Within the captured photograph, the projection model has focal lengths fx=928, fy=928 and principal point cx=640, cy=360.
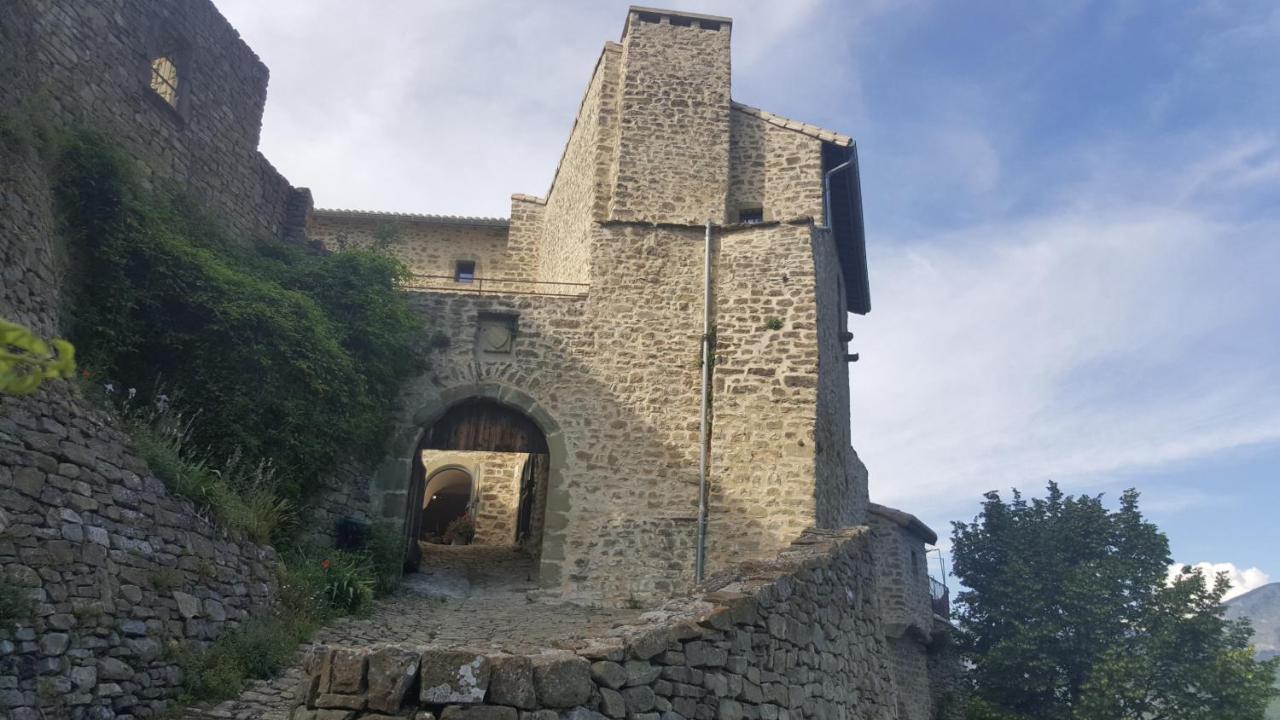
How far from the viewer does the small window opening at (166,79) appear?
42.5 ft

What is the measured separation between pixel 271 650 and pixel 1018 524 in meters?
18.6

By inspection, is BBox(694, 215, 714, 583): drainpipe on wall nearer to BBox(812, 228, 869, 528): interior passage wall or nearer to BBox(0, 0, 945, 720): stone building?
BBox(0, 0, 945, 720): stone building

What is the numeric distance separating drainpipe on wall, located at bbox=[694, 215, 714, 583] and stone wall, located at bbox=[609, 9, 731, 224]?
2.64ft

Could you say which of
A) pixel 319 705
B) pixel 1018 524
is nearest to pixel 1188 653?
pixel 1018 524

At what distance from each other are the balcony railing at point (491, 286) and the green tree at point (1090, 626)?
1223 centimetres

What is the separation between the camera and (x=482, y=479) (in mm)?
20562

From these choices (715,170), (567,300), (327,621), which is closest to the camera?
(327,621)

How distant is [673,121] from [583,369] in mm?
4843

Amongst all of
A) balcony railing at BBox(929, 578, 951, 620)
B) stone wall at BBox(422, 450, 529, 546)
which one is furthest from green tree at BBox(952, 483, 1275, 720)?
stone wall at BBox(422, 450, 529, 546)

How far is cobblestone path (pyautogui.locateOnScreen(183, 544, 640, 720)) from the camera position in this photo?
761 cm

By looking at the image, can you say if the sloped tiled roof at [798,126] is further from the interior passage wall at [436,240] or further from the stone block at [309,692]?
the stone block at [309,692]

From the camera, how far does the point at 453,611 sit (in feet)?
38.1

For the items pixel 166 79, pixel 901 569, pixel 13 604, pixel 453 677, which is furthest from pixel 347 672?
pixel 901 569

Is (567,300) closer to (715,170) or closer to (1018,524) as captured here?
(715,170)
